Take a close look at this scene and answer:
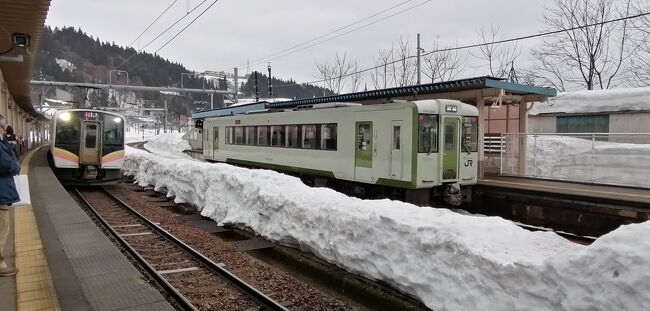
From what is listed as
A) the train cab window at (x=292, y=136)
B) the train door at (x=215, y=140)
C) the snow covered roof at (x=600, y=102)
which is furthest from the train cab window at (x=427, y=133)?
the train door at (x=215, y=140)

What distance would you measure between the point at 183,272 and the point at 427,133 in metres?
7.19

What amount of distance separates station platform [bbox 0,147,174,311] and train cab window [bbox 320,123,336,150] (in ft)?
23.9

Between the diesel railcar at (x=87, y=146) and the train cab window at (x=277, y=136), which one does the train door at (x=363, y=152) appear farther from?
the diesel railcar at (x=87, y=146)

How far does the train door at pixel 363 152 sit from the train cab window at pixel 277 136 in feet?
14.4

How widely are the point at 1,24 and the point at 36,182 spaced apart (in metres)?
5.36

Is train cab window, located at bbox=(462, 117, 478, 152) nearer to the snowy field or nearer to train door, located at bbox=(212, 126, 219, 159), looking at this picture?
the snowy field

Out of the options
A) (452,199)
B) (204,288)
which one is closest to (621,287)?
(204,288)

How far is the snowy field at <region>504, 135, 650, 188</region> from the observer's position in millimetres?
14844

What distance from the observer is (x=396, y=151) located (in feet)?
40.3

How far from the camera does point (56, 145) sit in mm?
16422

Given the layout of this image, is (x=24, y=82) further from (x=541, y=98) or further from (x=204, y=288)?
(x=541, y=98)

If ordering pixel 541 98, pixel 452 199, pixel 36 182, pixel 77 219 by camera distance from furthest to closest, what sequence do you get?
pixel 541 98 → pixel 36 182 → pixel 452 199 → pixel 77 219

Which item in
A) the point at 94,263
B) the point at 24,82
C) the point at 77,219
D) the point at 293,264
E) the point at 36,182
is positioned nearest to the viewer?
the point at 94,263

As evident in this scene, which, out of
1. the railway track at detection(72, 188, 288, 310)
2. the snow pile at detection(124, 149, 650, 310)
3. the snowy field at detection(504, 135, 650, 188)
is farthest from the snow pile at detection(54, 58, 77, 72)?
the snow pile at detection(124, 149, 650, 310)
